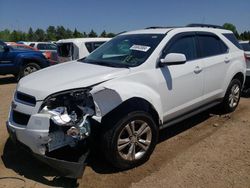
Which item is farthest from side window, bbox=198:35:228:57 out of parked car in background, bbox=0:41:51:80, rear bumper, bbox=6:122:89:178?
parked car in background, bbox=0:41:51:80

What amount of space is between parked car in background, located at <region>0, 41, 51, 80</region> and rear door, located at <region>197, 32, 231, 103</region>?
313 inches

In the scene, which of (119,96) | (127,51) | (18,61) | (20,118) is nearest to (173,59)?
(127,51)

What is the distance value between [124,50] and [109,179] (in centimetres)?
202

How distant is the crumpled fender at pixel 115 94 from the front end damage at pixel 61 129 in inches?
4.1

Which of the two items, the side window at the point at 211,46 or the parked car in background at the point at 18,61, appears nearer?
the side window at the point at 211,46

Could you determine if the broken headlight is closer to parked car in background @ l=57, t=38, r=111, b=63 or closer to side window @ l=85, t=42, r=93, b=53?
parked car in background @ l=57, t=38, r=111, b=63

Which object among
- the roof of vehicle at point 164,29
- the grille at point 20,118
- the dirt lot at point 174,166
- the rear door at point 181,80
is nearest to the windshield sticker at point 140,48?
the rear door at point 181,80

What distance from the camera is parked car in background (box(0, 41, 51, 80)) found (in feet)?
36.9

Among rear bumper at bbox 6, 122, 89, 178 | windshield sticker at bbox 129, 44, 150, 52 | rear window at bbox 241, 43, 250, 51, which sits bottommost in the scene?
rear bumper at bbox 6, 122, 89, 178

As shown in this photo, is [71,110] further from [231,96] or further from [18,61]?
[18,61]

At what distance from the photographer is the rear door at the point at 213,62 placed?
208 inches

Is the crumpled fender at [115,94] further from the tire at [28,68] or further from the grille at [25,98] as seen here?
the tire at [28,68]

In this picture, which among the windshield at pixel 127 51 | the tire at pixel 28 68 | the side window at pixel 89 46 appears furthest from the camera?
the tire at pixel 28 68

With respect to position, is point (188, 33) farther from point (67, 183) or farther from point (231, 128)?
point (67, 183)
